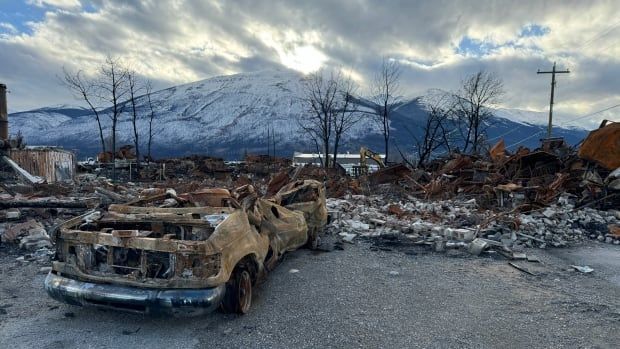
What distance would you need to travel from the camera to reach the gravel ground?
4035mm

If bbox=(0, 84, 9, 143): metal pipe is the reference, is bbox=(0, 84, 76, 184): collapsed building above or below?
below

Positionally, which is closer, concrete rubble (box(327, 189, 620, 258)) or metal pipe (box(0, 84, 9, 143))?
concrete rubble (box(327, 189, 620, 258))

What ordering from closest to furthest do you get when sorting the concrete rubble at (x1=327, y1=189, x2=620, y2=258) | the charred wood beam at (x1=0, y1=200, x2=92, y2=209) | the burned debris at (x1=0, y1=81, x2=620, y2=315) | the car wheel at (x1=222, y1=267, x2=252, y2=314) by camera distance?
the burned debris at (x1=0, y1=81, x2=620, y2=315), the car wheel at (x1=222, y1=267, x2=252, y2=314), the concrete rubble at (x1=327, y1=189, x2=620, y2=258), the charred wood beam at (x1=0, y1=200, x2=92, y2=209)

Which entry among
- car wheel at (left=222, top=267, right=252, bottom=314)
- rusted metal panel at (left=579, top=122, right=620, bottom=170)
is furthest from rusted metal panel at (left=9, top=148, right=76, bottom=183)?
rusted metal panel at (left=579, top=122, right=620, bottom=170)

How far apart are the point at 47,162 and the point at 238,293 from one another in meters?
28.2

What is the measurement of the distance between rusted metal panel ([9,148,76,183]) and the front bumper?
84.4 feet

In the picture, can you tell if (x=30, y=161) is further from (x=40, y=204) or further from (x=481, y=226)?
(x=481, y=226)

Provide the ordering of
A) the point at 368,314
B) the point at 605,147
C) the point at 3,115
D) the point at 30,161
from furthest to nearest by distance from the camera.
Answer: the point at 3,115 → the point at 30,161 → the point at 605,147 → the point at 368,314

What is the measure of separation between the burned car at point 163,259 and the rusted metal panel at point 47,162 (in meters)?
25.2

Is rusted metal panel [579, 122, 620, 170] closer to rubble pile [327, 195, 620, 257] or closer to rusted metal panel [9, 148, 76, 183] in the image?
rubble pile [327, 195, 620, 257]

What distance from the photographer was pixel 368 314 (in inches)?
185

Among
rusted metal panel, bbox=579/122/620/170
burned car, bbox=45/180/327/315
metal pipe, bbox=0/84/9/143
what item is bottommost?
burned car, bbox=45/180/327/315

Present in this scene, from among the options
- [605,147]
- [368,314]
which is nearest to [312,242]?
[368,314]

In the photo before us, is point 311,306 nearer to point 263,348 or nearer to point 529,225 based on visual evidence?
point 263,348
